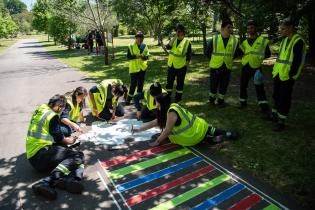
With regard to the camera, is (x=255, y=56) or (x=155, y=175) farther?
(x=255, y=56)

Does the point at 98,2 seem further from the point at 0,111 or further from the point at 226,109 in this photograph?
the point at 226,109

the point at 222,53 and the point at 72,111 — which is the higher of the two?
the point at 222,53

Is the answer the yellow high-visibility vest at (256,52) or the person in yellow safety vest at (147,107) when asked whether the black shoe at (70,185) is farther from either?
the yellow high-visibility vest at (256,52)

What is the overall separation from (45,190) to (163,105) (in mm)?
2648

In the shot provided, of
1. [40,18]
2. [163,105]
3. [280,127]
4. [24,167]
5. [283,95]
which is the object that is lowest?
[24,167]

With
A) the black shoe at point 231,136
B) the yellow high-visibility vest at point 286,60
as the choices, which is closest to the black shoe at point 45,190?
the black shoe at point 231,136

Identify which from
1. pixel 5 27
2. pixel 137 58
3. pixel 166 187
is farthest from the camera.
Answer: pixel 5 27

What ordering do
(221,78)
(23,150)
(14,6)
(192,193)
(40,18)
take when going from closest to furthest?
(192,193)
(23,150)
(221,78)
(40,18)
(14,6)

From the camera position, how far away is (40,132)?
15.9ft

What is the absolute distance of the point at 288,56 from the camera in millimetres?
6352

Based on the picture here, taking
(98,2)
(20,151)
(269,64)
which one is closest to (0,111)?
(20,151)

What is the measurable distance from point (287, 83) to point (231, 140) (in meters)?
1.72

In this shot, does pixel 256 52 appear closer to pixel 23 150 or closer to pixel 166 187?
pixel 166 187

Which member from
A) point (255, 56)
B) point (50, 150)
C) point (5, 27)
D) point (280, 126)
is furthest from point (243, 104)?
point (5, 27)
